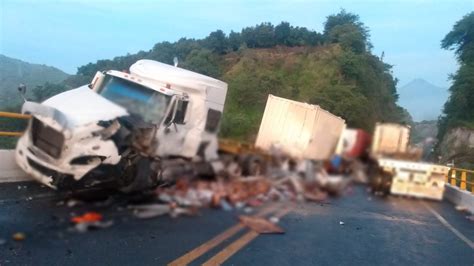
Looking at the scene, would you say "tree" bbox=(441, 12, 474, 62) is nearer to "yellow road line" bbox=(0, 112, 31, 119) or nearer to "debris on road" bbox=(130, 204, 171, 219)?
"debris on road" bbox=(130, 204, 171, 219)

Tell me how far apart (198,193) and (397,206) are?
0.38m

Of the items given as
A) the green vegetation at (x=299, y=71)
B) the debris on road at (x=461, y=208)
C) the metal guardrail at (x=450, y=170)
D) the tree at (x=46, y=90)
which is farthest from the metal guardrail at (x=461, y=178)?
the tree at (x=46, y=90)

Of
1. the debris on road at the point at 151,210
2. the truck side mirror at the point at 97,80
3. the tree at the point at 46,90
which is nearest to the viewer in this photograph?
the debris on road at the point at 151,210

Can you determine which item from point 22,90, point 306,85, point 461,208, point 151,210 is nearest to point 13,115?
point 22,90

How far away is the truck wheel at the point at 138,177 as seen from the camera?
94cm

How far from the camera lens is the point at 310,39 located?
38.9 inches

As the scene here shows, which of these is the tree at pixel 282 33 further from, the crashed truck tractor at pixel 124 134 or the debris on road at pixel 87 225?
the debris on road at pixel 87 225

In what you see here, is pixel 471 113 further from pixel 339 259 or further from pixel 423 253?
pixel 423 253

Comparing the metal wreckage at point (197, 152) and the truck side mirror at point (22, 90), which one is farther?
the truck side mirror at point (22, 90)

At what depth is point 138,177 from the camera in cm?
98

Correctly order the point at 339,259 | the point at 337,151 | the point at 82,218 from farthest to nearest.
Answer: the point at 339,259
the point at 82,218
the point at 337,151

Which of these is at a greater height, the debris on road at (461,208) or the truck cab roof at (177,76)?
the truck cab roof at (177,76)

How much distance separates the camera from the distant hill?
121 cm

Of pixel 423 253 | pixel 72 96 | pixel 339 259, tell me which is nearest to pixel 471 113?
pixel 72 96
